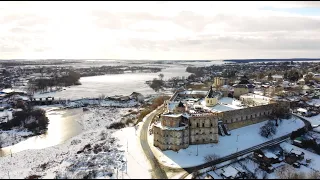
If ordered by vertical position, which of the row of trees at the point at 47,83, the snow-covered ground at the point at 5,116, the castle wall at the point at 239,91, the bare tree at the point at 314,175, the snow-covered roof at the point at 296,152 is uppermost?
the castle wall at the point at 239,91

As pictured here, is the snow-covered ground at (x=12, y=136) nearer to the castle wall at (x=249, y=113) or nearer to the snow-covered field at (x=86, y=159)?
the snow-covered field at (x=86, y=159)

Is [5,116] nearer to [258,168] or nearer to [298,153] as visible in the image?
[258,168]

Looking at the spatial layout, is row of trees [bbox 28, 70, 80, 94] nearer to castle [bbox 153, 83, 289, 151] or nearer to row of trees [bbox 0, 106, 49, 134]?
row of trees [bbox 0, 106, 49, 134]

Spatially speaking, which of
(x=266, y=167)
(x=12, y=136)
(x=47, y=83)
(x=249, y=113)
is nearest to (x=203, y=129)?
(x=266, y=167)

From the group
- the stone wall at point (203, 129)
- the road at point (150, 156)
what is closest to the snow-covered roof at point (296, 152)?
the stone wall at point (203, 129)

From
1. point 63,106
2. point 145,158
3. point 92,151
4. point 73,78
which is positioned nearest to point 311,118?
point 145,158
